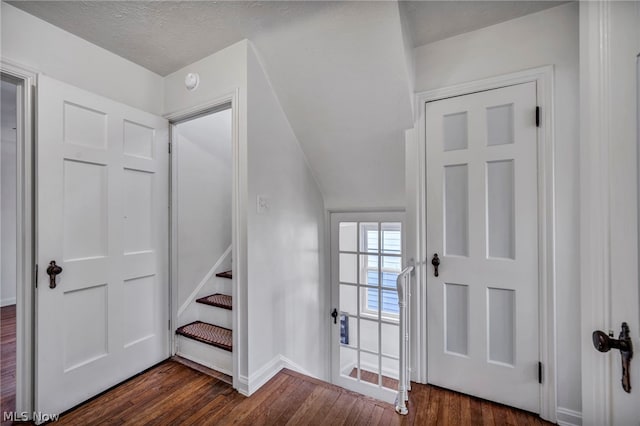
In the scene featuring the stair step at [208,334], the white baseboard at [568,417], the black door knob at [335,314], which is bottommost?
the white baseboard at [568,417]

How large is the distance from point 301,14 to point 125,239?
1.89 m

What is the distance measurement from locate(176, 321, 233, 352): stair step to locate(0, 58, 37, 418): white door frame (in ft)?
3.01

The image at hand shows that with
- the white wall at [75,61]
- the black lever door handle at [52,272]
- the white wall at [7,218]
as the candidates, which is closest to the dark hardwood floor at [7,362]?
the white wall at [7,218]

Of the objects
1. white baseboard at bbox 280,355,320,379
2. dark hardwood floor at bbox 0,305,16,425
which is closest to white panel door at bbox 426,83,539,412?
white baseboard at bbox 280,355,320,379

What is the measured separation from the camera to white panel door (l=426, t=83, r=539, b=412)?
1658 mm

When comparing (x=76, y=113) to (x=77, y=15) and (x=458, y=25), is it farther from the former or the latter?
(x=458, y=25)

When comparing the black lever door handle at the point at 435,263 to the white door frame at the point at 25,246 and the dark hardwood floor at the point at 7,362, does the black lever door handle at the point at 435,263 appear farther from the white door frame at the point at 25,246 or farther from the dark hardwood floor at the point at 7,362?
the dark hardwood floor at the point at 7,362

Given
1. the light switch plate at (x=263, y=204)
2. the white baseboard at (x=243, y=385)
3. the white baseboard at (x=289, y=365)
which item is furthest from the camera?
the white baseboard at (x=289, y=365)

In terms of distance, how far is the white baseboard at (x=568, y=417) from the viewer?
151cm

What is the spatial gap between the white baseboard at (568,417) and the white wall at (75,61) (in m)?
3.35

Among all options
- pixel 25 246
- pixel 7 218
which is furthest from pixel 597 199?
pixel 7 218

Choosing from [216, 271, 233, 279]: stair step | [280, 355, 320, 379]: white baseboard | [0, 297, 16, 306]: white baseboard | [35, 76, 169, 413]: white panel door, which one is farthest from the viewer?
[0, 297, 16, 306]: white baseboard

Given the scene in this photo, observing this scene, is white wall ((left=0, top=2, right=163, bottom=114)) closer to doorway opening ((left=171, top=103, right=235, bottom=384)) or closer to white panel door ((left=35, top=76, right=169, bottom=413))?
white panel door ((left=35, top=76, right=169, bottom=413))

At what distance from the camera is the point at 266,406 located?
68.5 inches
